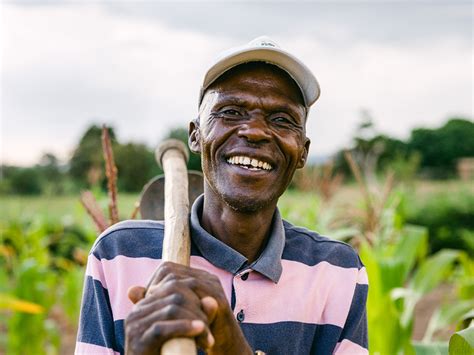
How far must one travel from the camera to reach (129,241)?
1461 millimetres

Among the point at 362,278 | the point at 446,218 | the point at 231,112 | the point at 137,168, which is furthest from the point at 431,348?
the point at 137,168

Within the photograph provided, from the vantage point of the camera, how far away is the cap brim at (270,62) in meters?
1.45

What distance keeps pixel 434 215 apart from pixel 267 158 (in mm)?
10687

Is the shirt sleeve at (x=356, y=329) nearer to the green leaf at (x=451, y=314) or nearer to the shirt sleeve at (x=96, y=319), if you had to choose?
the shirt sleeve at (x=96, y=319)

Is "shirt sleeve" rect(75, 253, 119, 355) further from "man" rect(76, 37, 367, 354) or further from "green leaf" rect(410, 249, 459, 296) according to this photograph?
"green leaf" rect(410, 249, 459, 296)

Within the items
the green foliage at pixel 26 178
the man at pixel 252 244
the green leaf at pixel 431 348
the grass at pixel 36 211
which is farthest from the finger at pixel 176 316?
the green foliage at pixel 26 178

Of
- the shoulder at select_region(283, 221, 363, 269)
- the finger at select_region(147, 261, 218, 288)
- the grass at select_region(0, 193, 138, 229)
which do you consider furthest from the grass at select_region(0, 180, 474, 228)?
the finger at select_region(147, 261, 218, 288)

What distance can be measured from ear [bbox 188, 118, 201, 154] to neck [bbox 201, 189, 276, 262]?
0.12m

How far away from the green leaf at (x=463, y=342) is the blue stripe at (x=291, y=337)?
0.83 ft

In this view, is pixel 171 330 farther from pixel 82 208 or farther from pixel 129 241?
pixel 82 208

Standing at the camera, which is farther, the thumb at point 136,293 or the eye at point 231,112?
the eye at point 231,112

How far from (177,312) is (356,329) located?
67cm

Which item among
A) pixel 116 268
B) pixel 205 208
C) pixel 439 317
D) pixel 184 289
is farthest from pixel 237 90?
pixel 439 317

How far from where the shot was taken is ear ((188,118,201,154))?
1595 mm
